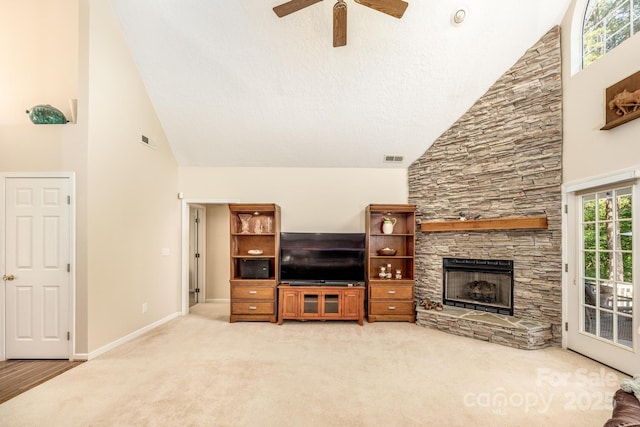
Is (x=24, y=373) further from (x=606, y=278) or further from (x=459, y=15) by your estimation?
(x=606, y=278)

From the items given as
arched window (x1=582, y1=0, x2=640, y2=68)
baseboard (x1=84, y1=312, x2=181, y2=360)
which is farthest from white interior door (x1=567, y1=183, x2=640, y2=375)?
baseboard (x1=84, y1=312, x2=181, y2=360)

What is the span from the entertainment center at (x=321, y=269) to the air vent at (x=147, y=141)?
1.44 meters

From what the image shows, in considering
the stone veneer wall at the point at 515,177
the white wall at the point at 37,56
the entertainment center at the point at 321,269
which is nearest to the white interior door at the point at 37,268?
the white wall at the point at 37,56

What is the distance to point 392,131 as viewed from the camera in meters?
4.80

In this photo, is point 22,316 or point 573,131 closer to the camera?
point 22,316

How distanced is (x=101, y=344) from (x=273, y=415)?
95.3 inches

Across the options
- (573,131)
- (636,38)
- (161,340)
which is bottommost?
(161,340)

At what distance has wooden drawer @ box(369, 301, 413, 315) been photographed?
4.79m

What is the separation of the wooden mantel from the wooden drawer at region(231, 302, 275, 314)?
2.74 meters

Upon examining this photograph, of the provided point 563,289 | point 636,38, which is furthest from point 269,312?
point 636,38

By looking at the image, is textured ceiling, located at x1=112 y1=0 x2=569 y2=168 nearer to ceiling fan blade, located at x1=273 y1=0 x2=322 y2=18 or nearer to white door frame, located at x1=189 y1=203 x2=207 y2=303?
ceiling fan blade, located at x1=273 y1=0 x2=322 y2=18

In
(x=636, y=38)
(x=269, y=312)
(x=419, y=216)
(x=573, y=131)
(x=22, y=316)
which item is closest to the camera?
(x=636, y=38)

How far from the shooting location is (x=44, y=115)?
3324 mm

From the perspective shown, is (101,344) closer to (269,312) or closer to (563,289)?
(269,312)
